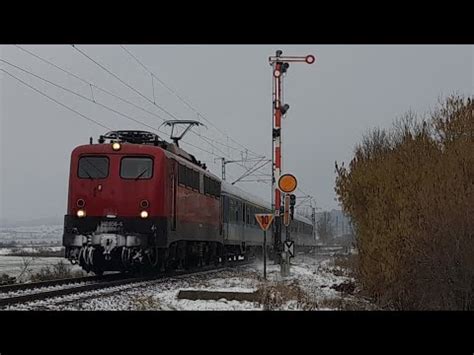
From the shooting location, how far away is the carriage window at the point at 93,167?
20.8 meters

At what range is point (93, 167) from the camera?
Result: 21000 millimetres

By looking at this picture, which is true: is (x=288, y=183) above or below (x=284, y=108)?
below

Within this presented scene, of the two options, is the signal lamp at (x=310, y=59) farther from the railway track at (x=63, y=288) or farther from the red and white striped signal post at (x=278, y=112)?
the railway track at (x=63, y=288)

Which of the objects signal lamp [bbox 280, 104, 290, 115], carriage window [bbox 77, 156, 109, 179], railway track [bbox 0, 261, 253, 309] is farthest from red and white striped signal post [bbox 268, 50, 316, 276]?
carriage window [bbox 77, 156, 109, 179]

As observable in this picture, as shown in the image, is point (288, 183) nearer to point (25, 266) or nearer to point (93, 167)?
point (93, 167)

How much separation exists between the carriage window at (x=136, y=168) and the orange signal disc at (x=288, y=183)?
14.4ft

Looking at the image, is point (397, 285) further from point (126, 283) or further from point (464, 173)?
point (126, 283)

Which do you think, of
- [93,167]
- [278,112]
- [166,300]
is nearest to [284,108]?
[278,112]

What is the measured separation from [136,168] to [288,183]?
4.90 m

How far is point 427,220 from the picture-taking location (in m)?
15.4

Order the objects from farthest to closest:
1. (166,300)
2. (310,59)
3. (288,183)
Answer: (310,59) < (288,183) < (166,300)

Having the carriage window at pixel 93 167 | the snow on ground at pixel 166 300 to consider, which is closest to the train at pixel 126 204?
the carriage window at pixel 93 167
